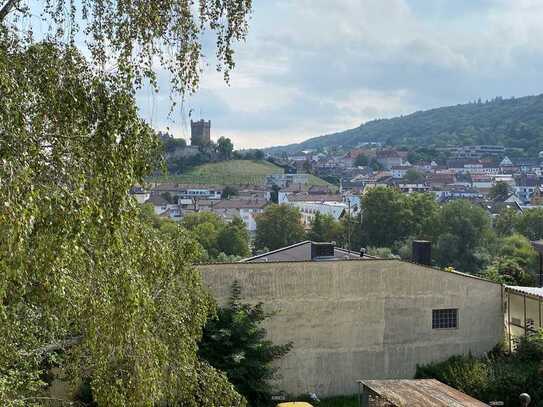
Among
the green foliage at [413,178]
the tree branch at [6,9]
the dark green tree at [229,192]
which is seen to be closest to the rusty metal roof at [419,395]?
the tree branch at [6,9]

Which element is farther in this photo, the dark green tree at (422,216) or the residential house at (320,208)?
the residential house at (320,208)

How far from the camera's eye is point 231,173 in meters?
168

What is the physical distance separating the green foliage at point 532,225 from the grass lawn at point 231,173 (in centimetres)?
8730

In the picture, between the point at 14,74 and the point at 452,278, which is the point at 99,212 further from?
the point at 452,278

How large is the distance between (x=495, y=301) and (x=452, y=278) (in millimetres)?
1775

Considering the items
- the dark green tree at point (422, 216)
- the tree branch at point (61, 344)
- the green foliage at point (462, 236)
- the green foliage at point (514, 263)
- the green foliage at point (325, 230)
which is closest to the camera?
the tree branch at point (61, 344)

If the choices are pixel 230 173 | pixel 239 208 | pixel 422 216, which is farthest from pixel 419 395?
pixel 230 173

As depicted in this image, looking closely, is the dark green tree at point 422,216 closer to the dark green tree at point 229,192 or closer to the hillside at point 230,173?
the dark green tree at point 229,192

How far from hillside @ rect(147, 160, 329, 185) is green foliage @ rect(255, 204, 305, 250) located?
80001mm

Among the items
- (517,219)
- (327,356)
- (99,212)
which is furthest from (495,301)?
(517,219)

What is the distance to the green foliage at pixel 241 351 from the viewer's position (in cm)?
1773

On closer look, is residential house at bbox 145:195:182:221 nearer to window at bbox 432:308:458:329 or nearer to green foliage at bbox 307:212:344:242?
green foliage at bbox 307:212:344:242

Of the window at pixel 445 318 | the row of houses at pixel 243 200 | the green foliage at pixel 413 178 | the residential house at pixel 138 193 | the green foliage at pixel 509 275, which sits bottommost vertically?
the green foliage at pixel 509 275

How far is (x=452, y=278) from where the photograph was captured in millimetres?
21422
